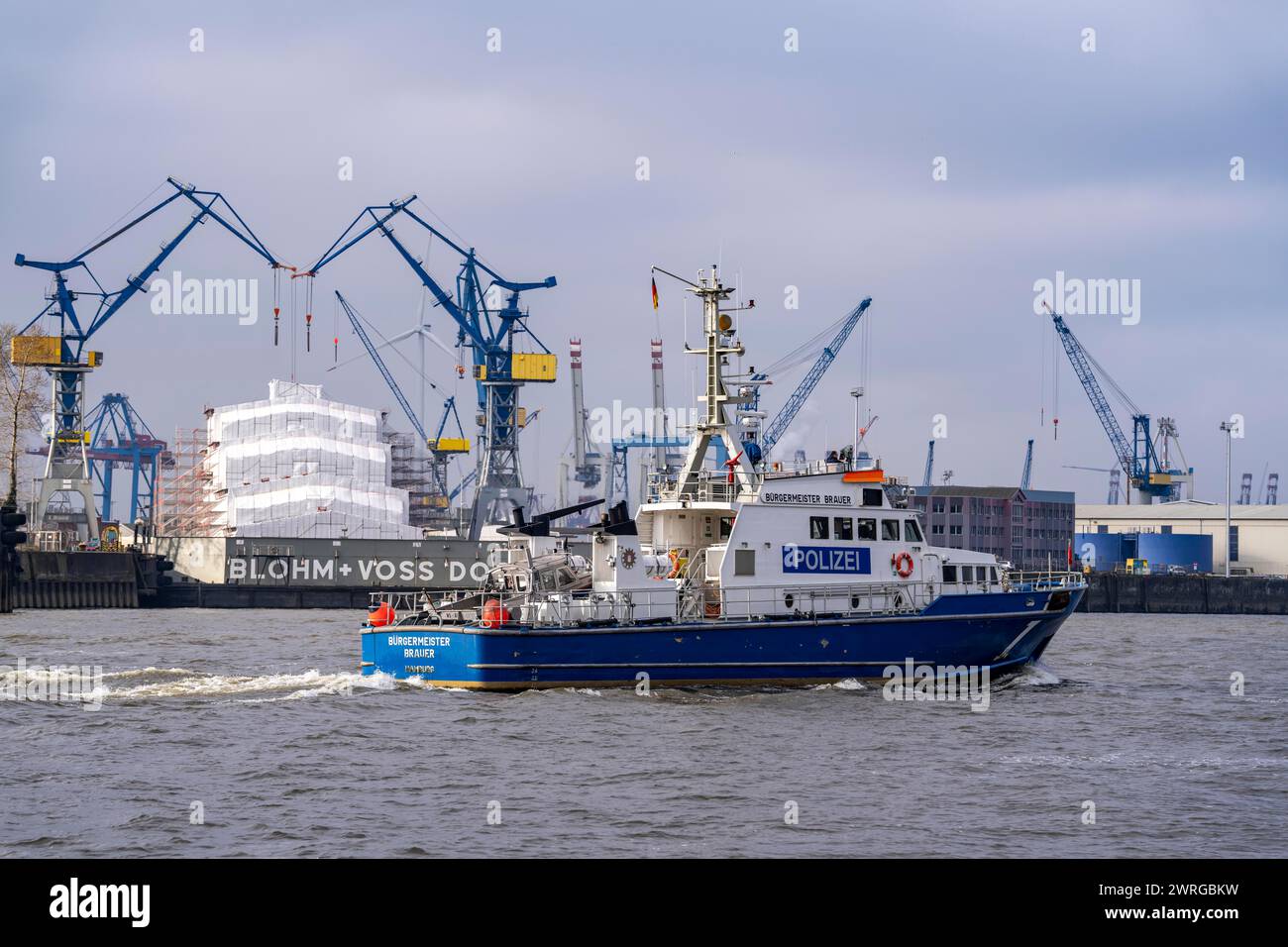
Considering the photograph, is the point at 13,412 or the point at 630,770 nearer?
the point at 630,770

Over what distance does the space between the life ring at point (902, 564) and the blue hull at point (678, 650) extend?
120cm

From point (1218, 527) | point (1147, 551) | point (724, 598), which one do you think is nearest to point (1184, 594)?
point (1147, 551)

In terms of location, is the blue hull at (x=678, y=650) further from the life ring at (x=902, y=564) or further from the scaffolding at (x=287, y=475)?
the scaffolding at (x=287, y=475)

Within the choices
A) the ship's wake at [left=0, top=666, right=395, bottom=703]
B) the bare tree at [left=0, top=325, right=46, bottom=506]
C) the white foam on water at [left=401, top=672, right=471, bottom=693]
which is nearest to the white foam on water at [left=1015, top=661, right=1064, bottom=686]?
the white foam on water at [left=401, top=672, right=471, bottom=693]

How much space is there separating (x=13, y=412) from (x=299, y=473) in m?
32.6

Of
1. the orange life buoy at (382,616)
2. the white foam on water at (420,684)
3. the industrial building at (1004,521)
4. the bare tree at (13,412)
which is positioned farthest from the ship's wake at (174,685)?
the industrial building at (1004,521)

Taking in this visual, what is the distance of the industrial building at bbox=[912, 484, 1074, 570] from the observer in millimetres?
122750

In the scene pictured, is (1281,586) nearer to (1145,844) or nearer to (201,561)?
(201,561)

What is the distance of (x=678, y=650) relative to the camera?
29.3 metres

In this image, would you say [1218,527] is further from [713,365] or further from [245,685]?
[245,685]

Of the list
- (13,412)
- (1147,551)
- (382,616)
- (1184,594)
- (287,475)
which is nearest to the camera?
(382,616)
